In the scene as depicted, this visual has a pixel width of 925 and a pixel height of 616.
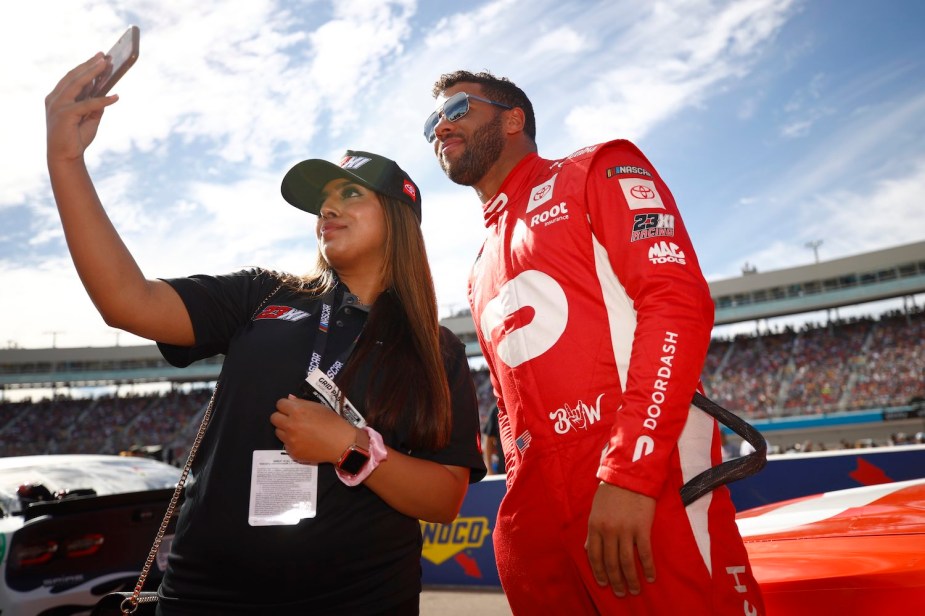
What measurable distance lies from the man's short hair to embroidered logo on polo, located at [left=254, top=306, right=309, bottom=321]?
3.82 feet

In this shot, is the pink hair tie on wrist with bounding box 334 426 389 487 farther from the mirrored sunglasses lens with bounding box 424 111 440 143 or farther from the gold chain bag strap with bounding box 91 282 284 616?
the mirrored sunglasses lens with bounding box 424 111 440 143

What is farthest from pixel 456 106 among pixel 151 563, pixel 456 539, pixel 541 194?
pixel 456 539

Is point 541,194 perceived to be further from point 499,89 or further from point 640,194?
point 499,89

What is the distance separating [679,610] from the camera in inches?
55.5

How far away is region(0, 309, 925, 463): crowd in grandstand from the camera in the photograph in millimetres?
28578

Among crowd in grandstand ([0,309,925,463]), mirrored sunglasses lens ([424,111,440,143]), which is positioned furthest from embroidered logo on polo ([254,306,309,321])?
crowd in grandstand ([0,309,925,463])

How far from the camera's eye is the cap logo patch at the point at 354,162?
2145 millimetres

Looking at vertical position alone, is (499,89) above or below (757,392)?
above

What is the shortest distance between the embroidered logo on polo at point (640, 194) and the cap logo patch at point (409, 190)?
0.80m

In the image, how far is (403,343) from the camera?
74.9 inches

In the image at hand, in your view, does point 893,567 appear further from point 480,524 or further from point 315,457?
point 480,524

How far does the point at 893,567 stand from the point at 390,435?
141cm

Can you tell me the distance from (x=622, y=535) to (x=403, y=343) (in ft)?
2.81

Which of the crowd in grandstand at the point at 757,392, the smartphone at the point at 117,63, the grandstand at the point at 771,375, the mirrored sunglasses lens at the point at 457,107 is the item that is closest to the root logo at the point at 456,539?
the mirrored sunglasses lens at the point at 457,107
